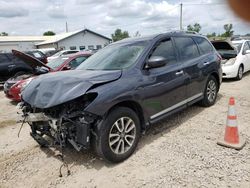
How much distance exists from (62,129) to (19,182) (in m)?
0.94

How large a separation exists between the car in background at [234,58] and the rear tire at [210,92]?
321cm

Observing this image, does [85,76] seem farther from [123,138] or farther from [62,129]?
[123,138]

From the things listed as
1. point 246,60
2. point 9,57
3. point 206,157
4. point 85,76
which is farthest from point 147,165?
point 9,57

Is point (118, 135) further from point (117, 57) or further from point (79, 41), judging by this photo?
point (79, 41)

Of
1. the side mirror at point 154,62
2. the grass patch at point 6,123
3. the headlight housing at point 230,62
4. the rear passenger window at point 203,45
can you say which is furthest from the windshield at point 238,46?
the grass patch at point 6,123

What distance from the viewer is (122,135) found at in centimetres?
352

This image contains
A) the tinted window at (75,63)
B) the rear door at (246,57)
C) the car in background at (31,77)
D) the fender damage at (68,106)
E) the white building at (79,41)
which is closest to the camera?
the fender damage at (68,106)

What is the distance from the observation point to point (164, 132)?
4.44m

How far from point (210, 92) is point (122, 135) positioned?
3077mm

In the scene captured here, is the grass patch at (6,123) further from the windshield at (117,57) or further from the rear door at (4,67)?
the rear door at (4,67)

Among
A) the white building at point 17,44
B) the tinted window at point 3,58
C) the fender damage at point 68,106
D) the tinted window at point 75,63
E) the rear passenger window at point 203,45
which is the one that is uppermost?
the white building at point 17,44

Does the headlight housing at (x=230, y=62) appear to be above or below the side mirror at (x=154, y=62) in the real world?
below

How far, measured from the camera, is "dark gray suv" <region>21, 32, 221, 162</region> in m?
3.20

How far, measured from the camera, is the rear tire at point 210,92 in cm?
552
